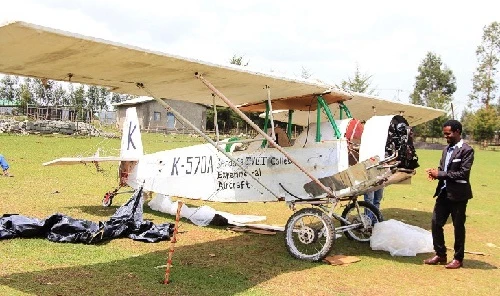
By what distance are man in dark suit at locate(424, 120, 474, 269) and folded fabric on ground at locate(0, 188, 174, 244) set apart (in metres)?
4.56

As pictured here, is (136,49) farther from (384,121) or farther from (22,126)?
(22,126)

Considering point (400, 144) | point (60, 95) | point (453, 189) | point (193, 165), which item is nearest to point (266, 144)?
point (193, 165)

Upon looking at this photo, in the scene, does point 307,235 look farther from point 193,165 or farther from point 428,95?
point 428,95

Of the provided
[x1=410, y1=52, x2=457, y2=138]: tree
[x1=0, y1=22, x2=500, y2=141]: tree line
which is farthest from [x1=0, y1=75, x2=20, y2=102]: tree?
[x1=410, y1=52, x2=457, y2=138]: tree

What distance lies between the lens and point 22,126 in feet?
136

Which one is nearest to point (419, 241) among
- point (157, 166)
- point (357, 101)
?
point (357, 101)

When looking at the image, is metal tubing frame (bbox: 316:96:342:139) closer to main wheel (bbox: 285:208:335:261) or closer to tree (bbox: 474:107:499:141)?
main wheel (bbox: 285:208:335:261)

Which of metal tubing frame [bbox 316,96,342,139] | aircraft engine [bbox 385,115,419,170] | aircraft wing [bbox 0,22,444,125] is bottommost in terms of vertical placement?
aircraft engine [bbox 385,115,419,170]

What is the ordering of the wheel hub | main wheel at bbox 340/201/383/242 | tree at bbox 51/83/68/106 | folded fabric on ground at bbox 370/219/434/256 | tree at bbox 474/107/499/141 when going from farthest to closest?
tree at bbox 51/83/68/106 < tree at bbox 474/107/499/141 < main wheel at bbox 340/201/383/242 < folded fabric on ground at bbox 370/219/434/256 < the wheel hub

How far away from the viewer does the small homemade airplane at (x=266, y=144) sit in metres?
6.22

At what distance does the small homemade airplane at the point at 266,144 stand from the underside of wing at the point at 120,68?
0.01 m

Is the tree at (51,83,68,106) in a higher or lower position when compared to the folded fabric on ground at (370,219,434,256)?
higher

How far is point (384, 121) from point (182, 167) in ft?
14.3

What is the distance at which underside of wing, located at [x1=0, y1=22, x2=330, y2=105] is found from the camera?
505cm
